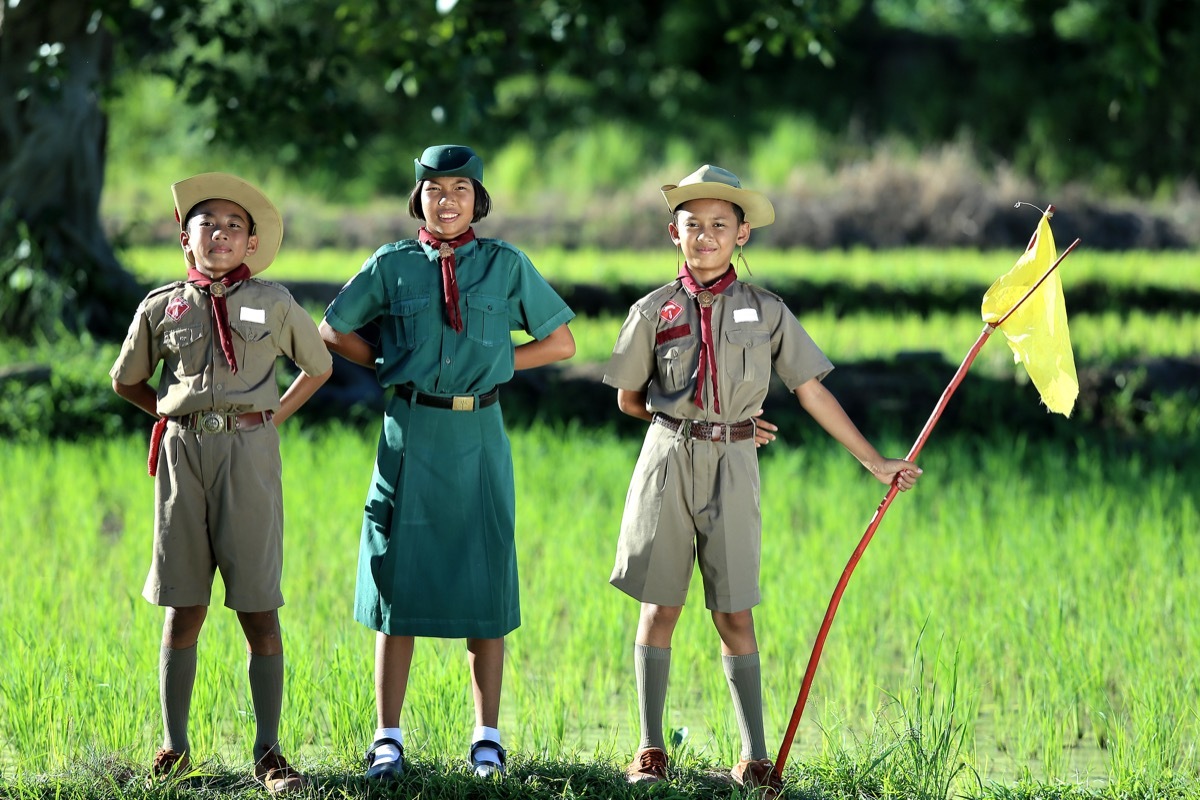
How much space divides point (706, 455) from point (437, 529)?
59cm

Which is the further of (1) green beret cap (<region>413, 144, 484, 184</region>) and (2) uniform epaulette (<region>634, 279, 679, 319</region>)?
(2) uniform epaulette (<region>634, 279, 679, 319</region>)

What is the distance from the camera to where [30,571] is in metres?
5.02

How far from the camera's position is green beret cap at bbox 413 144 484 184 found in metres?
→ 3.30

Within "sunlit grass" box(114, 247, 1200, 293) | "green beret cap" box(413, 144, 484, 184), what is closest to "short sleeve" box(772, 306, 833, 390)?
"green beret cap" box(413, 144, 484, 184)

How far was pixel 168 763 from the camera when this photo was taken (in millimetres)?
3291

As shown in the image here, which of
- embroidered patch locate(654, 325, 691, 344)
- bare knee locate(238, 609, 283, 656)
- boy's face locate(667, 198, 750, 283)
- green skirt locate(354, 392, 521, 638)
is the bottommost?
bare knee locate(238, 609, 283, 656)

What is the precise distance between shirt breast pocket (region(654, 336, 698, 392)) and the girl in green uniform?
1.13 feet

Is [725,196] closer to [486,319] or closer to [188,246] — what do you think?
[486,319]

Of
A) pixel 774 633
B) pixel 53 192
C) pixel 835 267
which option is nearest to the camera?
pixel 774 633

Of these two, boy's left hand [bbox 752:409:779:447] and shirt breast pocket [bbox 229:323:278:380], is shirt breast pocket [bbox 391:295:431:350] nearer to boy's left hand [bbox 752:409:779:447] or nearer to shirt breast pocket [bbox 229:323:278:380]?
shirt breast pocket [bbox 229:323:278:380]

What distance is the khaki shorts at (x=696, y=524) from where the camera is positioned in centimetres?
333

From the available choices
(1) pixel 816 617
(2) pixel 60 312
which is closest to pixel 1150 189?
(2) pixel 60 312

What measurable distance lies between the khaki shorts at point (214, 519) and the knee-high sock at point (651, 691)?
0.78 meters

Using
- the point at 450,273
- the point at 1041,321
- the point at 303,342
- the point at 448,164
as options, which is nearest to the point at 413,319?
the point at 450,273
